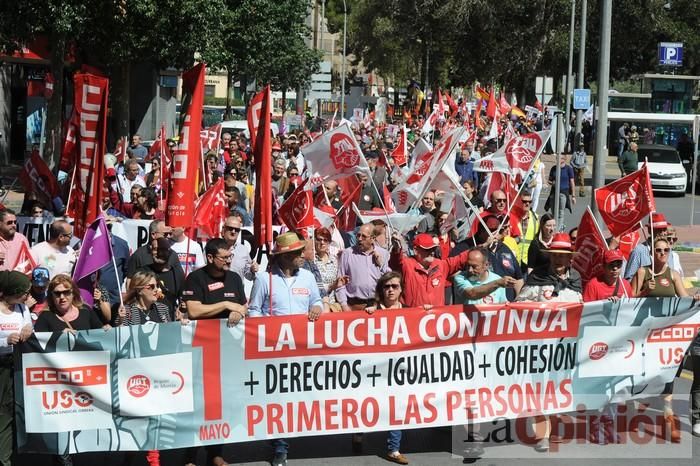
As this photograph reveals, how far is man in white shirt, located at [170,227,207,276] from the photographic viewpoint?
10.6m

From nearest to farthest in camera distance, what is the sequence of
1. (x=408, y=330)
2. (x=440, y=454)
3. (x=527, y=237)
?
(x=408, y=330), (x=440, y=454), (x=527, y=237)

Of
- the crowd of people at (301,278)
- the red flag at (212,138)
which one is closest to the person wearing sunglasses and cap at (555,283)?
the crowd of people at (301,278)

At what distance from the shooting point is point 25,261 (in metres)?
9.98

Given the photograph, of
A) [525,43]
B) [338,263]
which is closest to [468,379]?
[338,263]

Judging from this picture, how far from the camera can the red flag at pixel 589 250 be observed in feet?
30.3

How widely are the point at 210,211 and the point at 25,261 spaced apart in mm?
2883

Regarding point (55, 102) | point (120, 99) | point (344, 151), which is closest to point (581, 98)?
point (120, 99)

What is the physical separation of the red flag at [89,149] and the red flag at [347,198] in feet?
12.3

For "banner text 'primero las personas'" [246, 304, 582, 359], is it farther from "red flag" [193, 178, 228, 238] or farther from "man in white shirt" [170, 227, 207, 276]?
"red flag" [193, 178, 228, 238]

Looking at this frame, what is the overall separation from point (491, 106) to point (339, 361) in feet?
79.5

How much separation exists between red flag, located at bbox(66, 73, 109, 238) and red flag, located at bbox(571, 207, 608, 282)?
430cm

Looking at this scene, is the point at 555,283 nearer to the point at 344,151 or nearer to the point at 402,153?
the point at 344,151

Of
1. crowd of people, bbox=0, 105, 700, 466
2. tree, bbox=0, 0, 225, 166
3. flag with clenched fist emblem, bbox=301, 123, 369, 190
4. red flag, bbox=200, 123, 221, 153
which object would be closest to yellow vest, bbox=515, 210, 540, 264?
crowd of people, bbox=0, 105, 700, 466

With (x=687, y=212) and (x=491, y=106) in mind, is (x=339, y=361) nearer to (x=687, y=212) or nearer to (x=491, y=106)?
(x=687, y=212)
